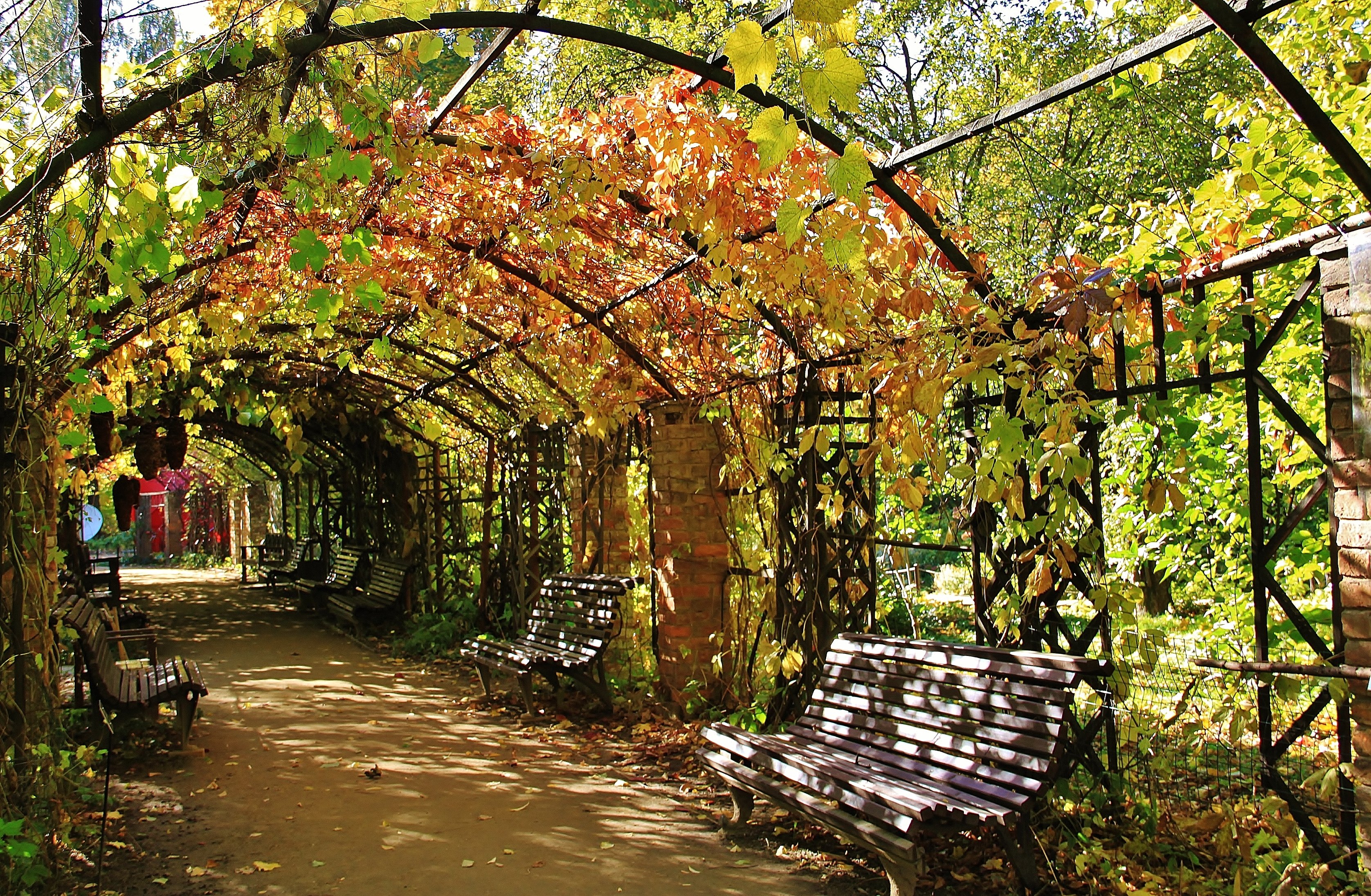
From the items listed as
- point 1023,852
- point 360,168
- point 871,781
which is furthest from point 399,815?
point 360,168

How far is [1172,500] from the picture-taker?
3.26 metres

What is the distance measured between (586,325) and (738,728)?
3170 millimetres

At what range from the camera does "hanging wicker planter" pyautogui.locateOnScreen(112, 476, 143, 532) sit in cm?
823

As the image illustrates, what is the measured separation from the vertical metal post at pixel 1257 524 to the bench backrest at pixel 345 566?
11.4 metres

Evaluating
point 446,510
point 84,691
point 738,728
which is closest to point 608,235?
point 738,728

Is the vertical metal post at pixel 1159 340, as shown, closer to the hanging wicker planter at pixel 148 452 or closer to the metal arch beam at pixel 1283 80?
the metal arch beam at pixel 1283 80

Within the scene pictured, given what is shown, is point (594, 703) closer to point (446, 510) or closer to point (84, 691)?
point (84, 691)

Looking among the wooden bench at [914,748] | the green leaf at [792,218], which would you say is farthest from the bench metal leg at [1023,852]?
the green leaf at [792,218]

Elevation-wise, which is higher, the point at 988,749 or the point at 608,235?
the point at 608,235

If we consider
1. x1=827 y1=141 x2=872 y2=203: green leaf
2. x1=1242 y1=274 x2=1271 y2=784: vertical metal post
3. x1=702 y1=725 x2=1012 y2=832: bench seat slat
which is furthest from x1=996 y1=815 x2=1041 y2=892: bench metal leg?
x1=827 y1=141 x2=872 y2=203: green leaf

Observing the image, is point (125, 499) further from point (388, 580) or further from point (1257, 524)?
point (1257, 524)

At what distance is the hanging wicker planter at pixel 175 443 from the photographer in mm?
8703

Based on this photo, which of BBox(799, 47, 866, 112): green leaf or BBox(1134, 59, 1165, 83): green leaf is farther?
BBox(1134, 59, 1165, 83): green leaf

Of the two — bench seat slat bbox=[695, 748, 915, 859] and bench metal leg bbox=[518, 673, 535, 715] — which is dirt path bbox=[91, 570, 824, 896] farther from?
bench seat slat bbox=[695, 748, 915, 859]
